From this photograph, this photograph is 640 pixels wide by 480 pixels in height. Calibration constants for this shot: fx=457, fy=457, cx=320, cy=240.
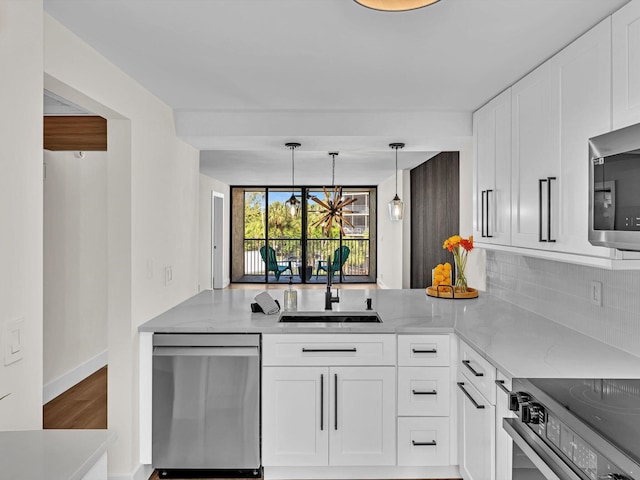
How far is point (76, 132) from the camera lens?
3299mm

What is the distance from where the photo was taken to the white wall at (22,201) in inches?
50.9

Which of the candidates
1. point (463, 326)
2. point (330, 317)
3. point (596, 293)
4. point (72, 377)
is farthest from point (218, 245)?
point (596, 293)

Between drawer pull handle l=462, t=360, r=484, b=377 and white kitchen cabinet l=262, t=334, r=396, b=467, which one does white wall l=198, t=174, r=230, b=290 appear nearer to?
white kitchen cabinet l=262, t=334, r=396, b=467

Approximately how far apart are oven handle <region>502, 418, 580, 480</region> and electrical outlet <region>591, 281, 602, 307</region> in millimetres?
971

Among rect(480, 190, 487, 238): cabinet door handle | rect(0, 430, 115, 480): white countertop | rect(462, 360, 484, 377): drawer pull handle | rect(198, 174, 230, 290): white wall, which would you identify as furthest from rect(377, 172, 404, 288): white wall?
rect(0, 430, 115, 480): white countertop

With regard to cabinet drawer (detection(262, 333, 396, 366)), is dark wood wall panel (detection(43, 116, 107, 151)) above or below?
above

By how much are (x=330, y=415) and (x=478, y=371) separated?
912 mm

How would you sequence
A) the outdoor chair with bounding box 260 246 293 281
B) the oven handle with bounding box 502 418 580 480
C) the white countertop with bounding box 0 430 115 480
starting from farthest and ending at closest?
the outdoor chair with bounding box 260 246 293 281
the oven handle with bounding box 502 418 580 480
the white countertop with bounding box 0 430 115 480

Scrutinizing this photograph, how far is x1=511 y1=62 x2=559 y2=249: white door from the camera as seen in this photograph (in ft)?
6.95

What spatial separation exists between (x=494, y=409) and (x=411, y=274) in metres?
4.93

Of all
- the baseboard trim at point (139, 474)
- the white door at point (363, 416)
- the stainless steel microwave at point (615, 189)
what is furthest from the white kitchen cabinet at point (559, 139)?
the baseboard trim at point (139, 474)

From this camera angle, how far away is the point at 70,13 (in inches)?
72.7

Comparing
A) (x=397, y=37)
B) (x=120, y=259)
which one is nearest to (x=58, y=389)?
(x=120, y=259)

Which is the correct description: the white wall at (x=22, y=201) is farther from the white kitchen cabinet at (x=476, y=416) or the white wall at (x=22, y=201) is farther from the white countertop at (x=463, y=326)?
the white kitchen cabinet at (x=476, y=416)
